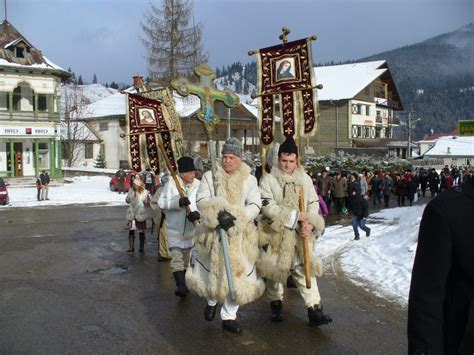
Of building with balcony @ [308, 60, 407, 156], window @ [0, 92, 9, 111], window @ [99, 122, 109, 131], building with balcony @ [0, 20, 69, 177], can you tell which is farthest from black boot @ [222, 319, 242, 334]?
window @ [99, 122, 109, 131]

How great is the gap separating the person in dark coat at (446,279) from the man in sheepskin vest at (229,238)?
10.1 ft

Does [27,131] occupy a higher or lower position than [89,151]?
higher

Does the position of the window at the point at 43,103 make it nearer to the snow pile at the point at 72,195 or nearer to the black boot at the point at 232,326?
the snow pile at the point at 72,195

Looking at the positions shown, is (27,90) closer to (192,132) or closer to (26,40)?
(26,40)

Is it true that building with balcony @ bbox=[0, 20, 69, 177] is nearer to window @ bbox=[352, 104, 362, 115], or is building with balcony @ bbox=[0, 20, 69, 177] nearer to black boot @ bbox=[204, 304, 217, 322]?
window @ bbox=[352, 104, 362, 115]

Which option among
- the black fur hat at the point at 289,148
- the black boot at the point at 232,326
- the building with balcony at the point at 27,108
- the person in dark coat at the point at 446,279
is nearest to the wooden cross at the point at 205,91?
the black fur hat at the point at 289,148

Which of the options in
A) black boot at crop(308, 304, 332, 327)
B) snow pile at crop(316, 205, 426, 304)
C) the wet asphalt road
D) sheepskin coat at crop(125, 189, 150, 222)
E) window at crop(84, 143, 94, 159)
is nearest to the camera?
the wet asphalt road

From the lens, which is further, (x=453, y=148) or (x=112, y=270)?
(x=453, y=148)

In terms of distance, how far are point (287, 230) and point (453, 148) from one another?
2963 inches

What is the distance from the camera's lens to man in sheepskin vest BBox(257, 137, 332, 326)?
552cm

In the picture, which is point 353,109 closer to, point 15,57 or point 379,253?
point 15,57

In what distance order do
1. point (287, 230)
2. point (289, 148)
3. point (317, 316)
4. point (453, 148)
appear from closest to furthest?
point (317, 316)
point (287, 230)
point (289, 148)
point (453, 148)

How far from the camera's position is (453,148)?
73.9 metres

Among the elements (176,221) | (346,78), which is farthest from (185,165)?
(346,78)
